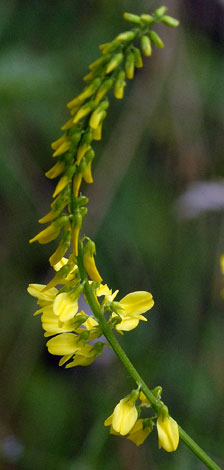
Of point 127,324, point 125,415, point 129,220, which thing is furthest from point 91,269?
point 129,220

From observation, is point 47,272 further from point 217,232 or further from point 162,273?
point 217,232

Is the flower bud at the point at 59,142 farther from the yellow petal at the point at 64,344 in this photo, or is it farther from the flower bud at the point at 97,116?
the yellow petal at the point at 64,344

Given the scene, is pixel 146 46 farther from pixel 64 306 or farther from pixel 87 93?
pixel 64 306

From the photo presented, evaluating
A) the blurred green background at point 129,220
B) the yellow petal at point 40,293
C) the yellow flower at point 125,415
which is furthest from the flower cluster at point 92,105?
the blurred green background at point 129,220

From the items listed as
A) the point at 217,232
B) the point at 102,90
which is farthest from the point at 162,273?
the point at 102,90

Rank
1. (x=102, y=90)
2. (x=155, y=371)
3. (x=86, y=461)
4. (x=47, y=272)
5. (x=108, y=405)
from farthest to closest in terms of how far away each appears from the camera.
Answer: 1. (x=47, y=272)
2. (x=155, y=371)
3. (x=108, y=405)
4. (x=86, y=461)
5. (x=102, y=90)

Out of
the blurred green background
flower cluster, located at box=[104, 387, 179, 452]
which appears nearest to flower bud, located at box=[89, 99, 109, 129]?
flower cluster, located at box=[104, 387, 179, 452]

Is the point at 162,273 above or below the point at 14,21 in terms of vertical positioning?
below
